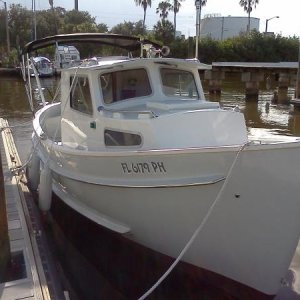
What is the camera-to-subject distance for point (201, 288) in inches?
242

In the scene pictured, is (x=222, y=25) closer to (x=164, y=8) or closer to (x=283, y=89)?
(x=164, y=8)

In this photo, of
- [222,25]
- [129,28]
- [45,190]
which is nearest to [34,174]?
[45,190]

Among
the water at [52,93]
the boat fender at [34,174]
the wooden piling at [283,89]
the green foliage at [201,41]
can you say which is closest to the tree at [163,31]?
the green foliage at [201,41]

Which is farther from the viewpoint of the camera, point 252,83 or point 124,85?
point 252,83

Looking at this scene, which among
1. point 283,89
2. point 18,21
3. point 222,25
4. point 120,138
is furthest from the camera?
point 222,25

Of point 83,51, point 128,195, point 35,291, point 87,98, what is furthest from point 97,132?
point 83,51

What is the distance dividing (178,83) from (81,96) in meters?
1.67

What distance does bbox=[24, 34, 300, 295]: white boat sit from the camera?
17.2 ft

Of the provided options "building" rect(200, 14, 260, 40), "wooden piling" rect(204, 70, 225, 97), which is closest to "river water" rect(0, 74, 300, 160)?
"wooden piling" rect(204, 70, 225, 97)

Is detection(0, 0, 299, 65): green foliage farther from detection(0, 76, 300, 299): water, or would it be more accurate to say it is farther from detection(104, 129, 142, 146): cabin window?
detection(104, 129, 142, 146): cabin window

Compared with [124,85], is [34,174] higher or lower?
lower

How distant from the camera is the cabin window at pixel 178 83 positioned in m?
7.34

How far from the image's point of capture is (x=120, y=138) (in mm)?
6664

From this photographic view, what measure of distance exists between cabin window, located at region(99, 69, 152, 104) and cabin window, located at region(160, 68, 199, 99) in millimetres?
307
